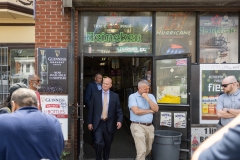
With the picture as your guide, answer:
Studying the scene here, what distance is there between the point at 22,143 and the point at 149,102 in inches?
133

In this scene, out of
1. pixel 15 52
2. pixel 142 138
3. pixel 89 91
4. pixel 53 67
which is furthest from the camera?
pixel 15 52

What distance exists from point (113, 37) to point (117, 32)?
15 centimetres

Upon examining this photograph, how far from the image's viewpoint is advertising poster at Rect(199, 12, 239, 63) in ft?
20.9

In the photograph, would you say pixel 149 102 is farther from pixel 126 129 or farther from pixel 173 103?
pixel 126 129

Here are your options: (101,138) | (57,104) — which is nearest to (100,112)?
(101,138)

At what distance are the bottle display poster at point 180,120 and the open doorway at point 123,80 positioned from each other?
1256mm

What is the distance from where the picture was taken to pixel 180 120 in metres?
5.95

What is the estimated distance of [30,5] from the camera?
8859 mm

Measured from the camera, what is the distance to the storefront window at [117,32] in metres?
6.20

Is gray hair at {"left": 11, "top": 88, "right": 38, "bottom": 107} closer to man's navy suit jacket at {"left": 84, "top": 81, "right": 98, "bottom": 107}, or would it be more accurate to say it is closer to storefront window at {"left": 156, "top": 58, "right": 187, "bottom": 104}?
storefront window at {"left": 156, "top": 58, "right": 187, "bottom": 104}

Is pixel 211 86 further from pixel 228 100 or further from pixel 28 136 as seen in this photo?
pixel 28 136

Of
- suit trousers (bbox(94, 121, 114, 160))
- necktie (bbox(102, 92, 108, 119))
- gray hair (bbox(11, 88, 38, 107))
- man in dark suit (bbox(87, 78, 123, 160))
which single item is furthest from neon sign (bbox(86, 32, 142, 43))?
gray hair (bbox(11, 88, 38, 107))

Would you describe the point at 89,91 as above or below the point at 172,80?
below

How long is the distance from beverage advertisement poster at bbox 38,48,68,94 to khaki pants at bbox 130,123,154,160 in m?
1.80
